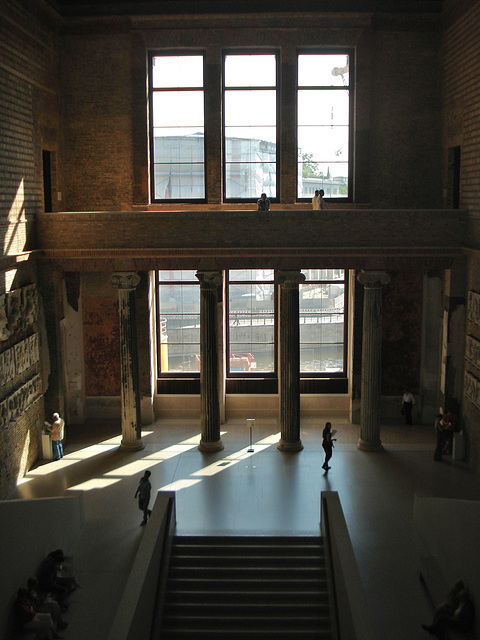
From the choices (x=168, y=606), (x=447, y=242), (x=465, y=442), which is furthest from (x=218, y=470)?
(x=447, y=242)

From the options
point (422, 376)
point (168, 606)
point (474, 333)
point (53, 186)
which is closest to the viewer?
point (168, 606)

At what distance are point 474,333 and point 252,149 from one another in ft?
27.5

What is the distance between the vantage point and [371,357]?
18.0 m

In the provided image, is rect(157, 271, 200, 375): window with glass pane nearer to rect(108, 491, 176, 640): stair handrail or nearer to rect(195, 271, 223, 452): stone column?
rect(195, 271, 223, 452): stone column

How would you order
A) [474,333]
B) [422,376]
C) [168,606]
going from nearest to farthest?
[168,606], [474,333], [422,376]

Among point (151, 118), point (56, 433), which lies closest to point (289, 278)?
point (151, 118)

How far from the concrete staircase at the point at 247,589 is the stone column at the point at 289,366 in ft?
16.3

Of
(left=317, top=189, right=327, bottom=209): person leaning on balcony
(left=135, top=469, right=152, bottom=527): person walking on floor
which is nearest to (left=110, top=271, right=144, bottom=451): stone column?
(left=135, top=469, right=152, bottom=527): person walking on floor

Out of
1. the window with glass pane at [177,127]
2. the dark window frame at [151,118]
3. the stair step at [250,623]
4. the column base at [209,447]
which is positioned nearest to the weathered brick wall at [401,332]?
the column base at [209,447]

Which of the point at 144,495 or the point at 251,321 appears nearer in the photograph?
the point at 144,495

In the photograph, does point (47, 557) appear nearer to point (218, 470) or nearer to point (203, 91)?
point (218, 470)

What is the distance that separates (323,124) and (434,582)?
43.5ft

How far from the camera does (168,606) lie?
40.7 ft

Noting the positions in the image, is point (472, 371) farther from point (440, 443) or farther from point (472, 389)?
point (440, 443)
